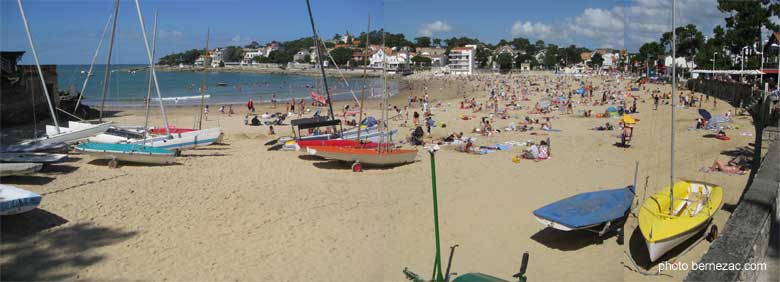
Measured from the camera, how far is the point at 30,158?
429 inches

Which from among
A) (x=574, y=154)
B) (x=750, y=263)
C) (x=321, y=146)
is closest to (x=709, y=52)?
(x=574, y=154)

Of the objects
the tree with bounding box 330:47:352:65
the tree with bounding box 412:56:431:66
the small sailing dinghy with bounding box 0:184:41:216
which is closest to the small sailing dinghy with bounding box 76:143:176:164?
the small sailing dinghy with bounding box 0:184:41:216

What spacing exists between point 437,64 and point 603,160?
100011 mm

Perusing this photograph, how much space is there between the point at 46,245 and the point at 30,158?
185 inches

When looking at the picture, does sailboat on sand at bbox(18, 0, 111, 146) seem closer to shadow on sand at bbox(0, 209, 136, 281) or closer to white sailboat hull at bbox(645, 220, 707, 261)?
shadow on sand at bbox(0, 209, 136, 281)

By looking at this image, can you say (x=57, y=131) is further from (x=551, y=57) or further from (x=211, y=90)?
(x=551, y=57)

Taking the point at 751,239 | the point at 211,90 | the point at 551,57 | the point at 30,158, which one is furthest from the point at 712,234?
the point at 551,57

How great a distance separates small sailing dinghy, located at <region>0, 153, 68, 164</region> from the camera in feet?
34.5

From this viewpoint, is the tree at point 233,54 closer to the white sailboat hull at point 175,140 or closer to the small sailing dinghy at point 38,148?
the white sailboat hull at point 175,140

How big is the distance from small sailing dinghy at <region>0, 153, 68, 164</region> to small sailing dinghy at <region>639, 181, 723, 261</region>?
11.5 m

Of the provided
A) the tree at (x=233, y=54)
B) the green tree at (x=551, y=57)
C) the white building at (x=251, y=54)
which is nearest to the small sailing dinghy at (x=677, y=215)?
the green tree at (x=551, y=57)

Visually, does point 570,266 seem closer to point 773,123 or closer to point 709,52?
point 773,123

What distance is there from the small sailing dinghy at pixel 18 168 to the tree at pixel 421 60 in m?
97.9

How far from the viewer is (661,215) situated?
23.6ft
